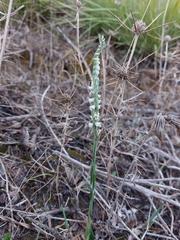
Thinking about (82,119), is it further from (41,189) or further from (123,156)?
(41,189)

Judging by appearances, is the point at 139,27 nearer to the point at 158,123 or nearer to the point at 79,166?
the point at 158,123

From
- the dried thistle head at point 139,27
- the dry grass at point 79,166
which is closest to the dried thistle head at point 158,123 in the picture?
the dry grass at point 79,166

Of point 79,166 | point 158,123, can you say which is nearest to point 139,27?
point 158,123

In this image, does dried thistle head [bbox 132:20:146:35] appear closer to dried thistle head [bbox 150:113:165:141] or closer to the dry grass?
the dry grass

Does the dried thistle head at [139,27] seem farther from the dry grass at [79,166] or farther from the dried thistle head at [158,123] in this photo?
the dried thistle head at [158,123]

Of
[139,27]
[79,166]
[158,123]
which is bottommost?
[79,166]

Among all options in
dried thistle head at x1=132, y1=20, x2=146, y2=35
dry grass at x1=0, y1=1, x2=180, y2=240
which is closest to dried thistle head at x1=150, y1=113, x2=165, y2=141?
dry grass at x1=0, y1=1, x2=180, y2=240

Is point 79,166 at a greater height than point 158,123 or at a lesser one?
lesser

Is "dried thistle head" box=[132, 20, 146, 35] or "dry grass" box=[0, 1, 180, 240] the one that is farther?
"dry grass" box=[0, 1, 180, 240]
